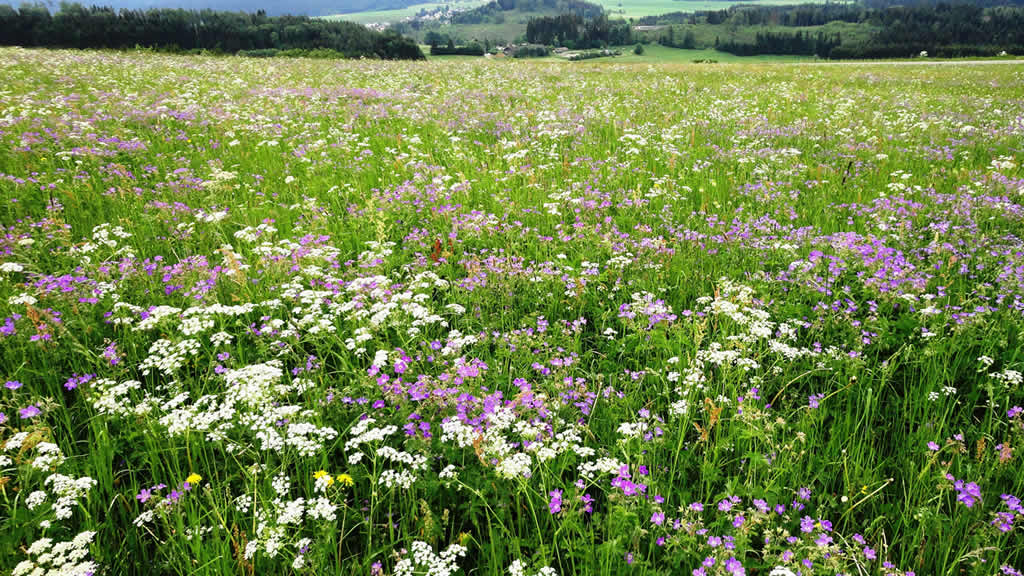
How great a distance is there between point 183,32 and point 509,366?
231 feet

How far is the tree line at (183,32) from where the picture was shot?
5056cm

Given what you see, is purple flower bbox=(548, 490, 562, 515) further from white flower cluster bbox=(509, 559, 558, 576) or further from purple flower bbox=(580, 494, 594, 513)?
white flower cluster bbox=(509, 559, 558, 576)

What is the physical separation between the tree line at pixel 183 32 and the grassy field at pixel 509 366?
5069 cm

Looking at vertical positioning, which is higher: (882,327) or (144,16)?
(144,16)

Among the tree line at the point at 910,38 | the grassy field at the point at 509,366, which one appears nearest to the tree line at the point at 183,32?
the grassy field at the point at 509,366

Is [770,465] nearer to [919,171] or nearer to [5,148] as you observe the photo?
[919,171]

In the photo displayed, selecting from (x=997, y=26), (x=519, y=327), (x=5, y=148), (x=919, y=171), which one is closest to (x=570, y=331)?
(x=519, y=327)

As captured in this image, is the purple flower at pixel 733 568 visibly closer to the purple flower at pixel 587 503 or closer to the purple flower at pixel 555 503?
the purple flower at pixel 587 503

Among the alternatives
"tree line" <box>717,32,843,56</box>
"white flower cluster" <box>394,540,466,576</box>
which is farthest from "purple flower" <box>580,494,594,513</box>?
"tree line" <box>717,32,843,56</box>

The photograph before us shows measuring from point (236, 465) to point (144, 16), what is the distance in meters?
74.6

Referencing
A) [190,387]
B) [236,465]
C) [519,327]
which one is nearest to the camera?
[236,465]

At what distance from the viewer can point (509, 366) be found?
4020mm

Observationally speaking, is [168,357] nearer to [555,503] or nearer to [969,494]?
[555,503]

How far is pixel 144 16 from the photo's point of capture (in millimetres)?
57562
